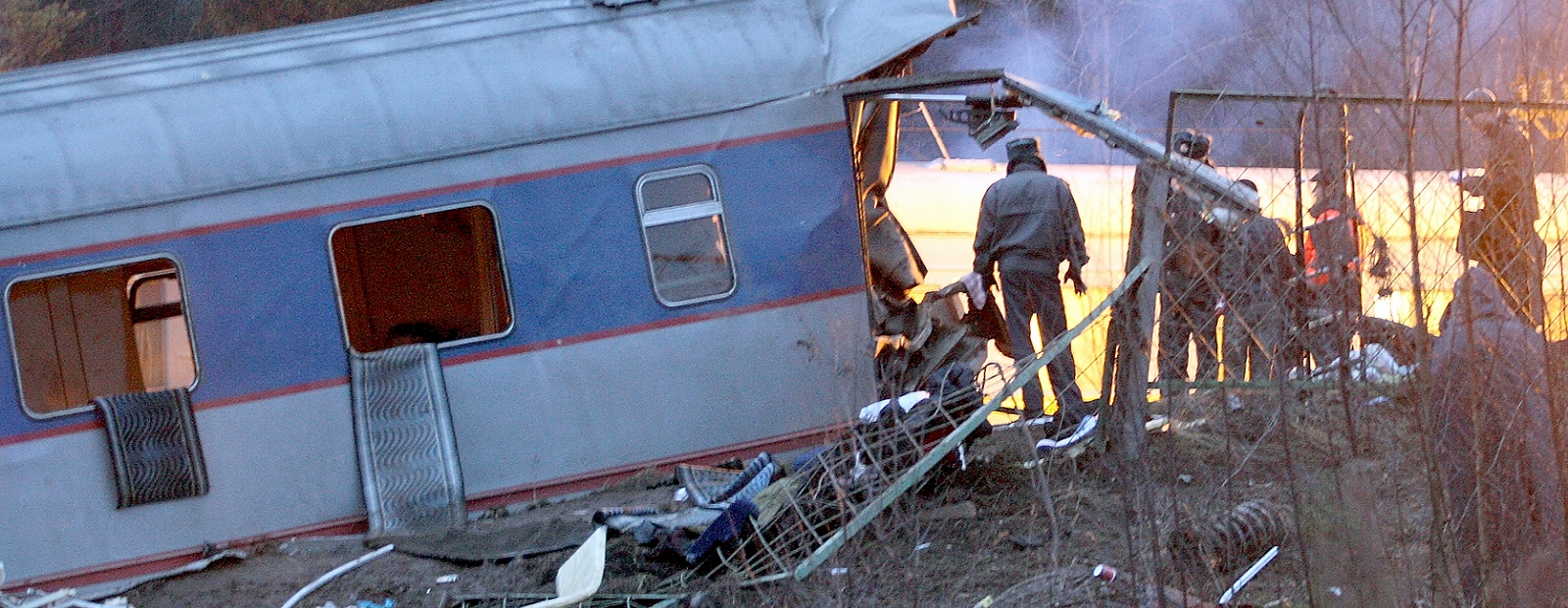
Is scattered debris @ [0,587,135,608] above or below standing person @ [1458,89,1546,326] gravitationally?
below

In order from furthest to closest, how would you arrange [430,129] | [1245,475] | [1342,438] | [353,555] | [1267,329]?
1. [430,129]
2. [353,555]
3. [1267,329]
4. [1245,475]
5. [1342,438]

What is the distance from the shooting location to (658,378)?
8.65 m

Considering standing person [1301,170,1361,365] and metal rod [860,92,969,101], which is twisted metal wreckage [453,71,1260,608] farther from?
standing person [1301,170,1361,365]

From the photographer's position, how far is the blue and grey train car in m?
8.13

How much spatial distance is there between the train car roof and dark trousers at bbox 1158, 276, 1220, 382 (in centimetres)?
213

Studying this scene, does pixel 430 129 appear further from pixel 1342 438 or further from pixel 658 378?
pixel 1342 438

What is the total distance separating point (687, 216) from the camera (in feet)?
28.6

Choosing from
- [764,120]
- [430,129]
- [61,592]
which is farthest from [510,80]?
[61,592]

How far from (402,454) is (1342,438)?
521cm

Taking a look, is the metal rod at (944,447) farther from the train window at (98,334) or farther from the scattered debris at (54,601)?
the train window at (98,334)

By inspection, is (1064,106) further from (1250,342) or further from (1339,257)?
(1339,257)

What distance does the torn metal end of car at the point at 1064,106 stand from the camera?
6.80m

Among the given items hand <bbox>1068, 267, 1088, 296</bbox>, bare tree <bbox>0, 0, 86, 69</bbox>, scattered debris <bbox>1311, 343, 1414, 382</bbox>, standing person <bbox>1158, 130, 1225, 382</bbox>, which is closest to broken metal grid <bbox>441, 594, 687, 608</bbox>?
standing person <bbox>1158, 130, 1225, 382</bbox>

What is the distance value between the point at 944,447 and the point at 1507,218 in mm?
2634
